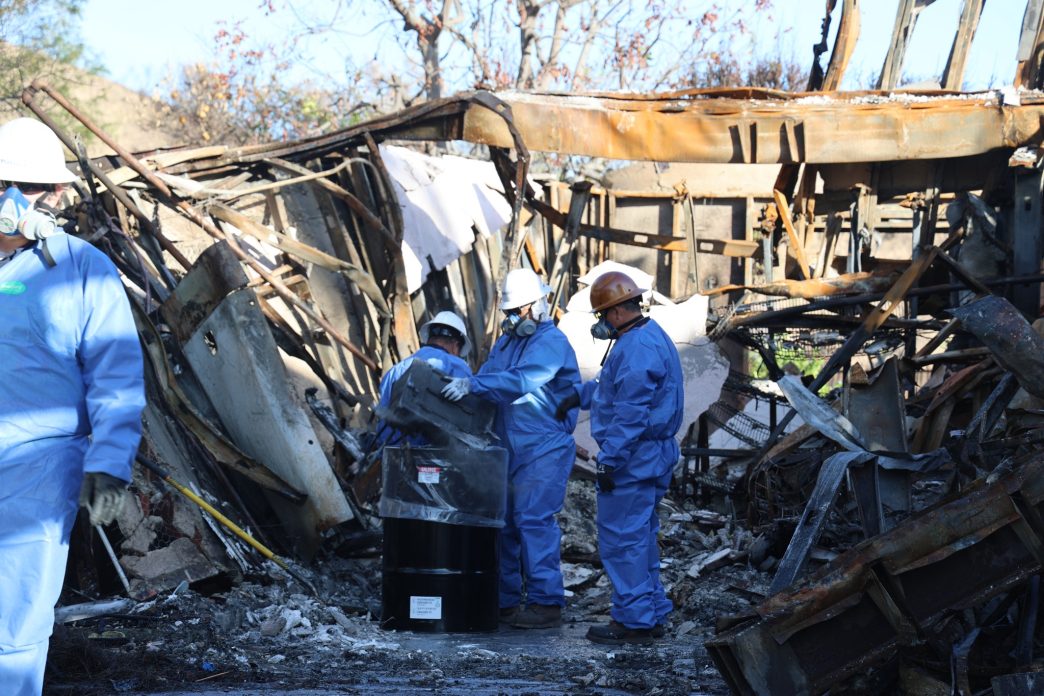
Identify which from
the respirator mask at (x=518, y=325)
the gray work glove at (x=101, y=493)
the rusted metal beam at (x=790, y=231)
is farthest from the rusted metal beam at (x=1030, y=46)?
the gray work glove at (x=101, y=493)

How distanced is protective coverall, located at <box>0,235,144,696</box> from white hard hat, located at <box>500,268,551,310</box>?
Result: 329 cm

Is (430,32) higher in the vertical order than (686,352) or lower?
higher

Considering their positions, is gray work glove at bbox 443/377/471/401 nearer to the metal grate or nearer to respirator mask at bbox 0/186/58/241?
respirator mask at bbox 0/186/58/241

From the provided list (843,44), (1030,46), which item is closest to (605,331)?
(843,44)

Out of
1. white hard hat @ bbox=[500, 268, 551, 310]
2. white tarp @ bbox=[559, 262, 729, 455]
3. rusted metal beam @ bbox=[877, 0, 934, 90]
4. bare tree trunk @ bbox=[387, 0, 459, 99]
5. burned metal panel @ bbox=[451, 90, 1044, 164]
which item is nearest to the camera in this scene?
white hard hat @ bbox=[500, 268, 551, 310]

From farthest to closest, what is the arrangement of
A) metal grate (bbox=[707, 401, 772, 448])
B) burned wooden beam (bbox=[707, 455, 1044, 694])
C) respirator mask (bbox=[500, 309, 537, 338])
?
1. metal grate (bbox=[707, 401, 772, 448])
2. respirator mask (bbox=[500, 309, 537, 338])
3. burned wooden beam (bbox=[707, 455, 1044, 694])

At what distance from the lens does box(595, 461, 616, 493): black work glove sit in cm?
624

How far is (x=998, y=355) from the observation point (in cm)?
454

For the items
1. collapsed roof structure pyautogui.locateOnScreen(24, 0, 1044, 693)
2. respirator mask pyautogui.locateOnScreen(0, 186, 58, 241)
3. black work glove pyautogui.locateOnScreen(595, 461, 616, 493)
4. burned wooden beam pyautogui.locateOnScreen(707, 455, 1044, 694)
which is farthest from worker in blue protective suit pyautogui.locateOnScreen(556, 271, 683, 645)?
respirator mask pyautogui.locateOnScreen(0, 186, 58, 241)

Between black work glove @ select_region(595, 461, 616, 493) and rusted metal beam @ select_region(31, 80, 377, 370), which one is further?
rusted metal beam @ select_region(31, 80, 377, 370)

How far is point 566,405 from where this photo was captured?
277 inches

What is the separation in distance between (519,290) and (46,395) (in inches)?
142

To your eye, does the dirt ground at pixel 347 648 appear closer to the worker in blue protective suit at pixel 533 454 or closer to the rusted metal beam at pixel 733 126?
the worker in blue protective suit at pixel 533 454

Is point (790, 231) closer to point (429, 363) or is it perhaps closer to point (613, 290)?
point (613, 290)
